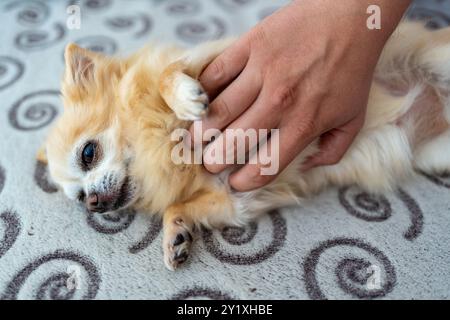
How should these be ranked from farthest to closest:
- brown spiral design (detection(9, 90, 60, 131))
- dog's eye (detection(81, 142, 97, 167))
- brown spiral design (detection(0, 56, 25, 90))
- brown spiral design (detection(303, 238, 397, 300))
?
brown spiral design (detection(0, 56, 25, 90))
brown spiral design (detection(9, 90, 60, 131))
dog's eye (detection(81, 142, 97, 167))
brown spiral design (detection(303, 238, 397, 300))

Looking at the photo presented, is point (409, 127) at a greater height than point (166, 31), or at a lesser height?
lesser

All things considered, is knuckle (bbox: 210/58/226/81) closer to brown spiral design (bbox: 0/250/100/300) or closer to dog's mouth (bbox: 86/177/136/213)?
dog's mouth (bbox: 86/177/136/213)

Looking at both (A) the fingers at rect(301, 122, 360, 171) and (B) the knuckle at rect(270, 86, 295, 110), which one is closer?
(B) the knuckle at rect(270, 86, 295, 110)

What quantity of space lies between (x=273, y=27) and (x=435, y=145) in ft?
2.38

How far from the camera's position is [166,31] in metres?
1.84

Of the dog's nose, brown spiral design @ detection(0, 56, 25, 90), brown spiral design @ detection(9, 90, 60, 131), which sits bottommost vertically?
the dog's nose

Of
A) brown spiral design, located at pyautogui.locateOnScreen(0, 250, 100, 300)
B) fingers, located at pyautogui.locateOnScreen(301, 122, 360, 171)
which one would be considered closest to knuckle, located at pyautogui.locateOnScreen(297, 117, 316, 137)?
fingers, located at pyautogui.locateOnScreen(301, 122, 360, 171)

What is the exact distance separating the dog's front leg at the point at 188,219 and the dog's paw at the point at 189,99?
1.00 ft

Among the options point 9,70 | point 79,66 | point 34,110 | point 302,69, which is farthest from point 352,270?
point 9,70

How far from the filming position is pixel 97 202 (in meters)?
1.17

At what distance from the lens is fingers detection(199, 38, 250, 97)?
104 cm
